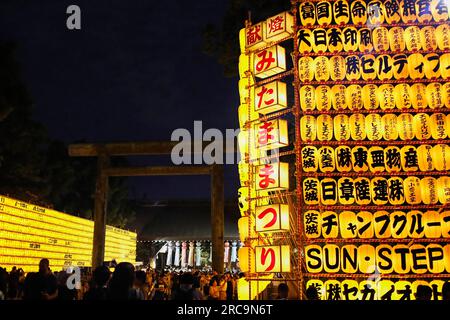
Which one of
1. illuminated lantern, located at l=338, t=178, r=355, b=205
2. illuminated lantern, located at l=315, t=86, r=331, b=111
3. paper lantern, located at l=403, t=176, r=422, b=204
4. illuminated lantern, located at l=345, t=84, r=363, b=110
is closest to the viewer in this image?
paper lantern, located at l=403, t=176, r=422, b=204

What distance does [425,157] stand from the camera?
10.8 meters

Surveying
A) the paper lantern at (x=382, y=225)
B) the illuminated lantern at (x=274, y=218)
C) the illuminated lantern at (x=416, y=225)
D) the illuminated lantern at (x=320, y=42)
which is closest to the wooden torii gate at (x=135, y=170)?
the illuminated lantern at (x=274, y=218)

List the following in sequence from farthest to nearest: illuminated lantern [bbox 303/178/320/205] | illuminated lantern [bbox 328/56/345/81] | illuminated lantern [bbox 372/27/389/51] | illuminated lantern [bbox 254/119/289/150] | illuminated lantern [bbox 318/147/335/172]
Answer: illuminated lantern [bbox 372/27/389/51], illuminated lantern [bbox 328/56/345/81], illuminated lantern [bbox 254/119/289/150], illuminated lantern [bbox 318/147/335/172], illuminated lantern [bbox 303/178/320/205]

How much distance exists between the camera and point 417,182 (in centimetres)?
1067

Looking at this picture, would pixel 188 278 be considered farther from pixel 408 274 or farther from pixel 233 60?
pixel 233 60

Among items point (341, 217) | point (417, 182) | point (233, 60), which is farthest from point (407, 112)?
point (233, 60)

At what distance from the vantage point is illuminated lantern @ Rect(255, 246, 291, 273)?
1038 centimetres

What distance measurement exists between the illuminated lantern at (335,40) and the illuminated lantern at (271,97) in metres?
1.65

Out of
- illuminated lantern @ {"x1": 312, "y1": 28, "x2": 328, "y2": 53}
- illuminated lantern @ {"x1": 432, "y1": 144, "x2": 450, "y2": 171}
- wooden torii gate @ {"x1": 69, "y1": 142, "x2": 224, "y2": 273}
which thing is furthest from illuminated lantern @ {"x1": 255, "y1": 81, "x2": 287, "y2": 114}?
wooden torii gate @ {"x1": 69, "y1": 142, "x2": 224, "y2": 273}

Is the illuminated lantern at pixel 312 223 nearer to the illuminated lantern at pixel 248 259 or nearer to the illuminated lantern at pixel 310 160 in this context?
the illuminated lantern at pixel 310 160

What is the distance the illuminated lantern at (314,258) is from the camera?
1059 cm

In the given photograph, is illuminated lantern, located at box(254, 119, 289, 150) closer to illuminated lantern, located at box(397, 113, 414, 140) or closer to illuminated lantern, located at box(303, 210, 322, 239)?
illuminated lantern, located at box(303, 210, 322, 239)

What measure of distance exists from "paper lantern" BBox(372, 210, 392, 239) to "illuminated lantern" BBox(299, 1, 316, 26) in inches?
210
